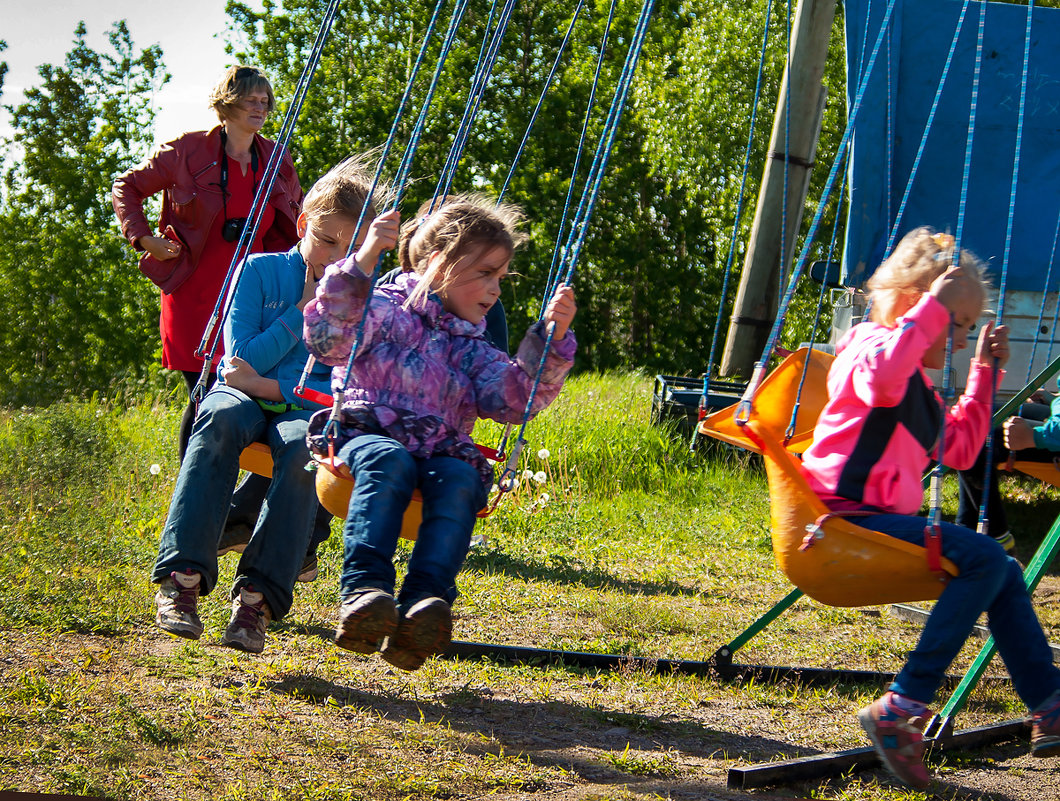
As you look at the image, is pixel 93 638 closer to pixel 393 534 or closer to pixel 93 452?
pixel 393 534

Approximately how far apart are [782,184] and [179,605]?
589 cm

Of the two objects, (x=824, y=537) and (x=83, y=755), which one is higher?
(x=824, y=537)

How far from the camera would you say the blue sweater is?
3537 mm

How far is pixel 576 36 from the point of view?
17656 mm

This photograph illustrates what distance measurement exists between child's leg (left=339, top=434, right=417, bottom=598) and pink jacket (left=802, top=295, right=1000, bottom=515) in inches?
40.8

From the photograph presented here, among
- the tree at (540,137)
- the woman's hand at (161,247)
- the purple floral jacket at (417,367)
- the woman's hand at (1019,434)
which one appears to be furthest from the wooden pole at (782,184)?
the tree at (540,137)

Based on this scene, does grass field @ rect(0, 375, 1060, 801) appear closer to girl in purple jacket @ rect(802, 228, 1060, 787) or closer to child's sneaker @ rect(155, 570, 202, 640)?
child's sneaker @ rect(155, 570, 202, 640)

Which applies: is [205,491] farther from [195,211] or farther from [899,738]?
[899,738]

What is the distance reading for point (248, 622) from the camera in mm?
3258

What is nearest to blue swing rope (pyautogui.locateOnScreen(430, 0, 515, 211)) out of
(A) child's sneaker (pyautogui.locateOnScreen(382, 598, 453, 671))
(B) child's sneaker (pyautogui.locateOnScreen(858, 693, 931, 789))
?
(A) child's sneaker (pyautogui.locateOnScreen(382, 598, 453, 671))

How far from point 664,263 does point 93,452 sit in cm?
1163

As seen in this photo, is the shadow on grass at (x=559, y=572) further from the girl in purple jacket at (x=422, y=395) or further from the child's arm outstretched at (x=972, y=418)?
the child's arm outstretched at (x=972, y=418)

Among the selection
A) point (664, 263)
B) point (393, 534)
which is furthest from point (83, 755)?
point (664, 263)

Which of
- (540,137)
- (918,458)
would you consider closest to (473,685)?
(918,458)
